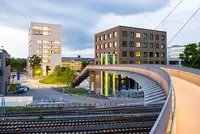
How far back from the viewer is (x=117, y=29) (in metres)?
56.4

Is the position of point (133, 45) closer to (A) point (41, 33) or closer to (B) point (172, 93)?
(B) point (172, 93)

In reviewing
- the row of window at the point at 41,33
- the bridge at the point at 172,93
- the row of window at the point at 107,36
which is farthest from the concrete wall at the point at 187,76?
the row of window at the point at 41,33

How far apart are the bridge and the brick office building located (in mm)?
18683

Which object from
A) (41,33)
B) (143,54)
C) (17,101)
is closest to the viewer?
(17,101)

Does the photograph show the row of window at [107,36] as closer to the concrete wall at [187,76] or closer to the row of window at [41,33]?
the concrete wall at [187,76]

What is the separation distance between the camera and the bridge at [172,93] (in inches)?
194

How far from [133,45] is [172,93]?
5192 centimetres

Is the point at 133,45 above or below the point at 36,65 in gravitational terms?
above

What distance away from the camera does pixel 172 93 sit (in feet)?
25.9

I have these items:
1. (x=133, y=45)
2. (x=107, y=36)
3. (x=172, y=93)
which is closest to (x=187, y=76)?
(x=172, y=93)

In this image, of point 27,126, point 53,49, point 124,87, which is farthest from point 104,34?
point 27,126

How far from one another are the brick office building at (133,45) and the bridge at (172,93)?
61.3 feet

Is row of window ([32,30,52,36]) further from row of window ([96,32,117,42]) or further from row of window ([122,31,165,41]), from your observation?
row of window ([122,31,165,41])

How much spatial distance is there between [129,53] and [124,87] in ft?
33.2
